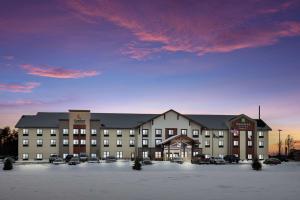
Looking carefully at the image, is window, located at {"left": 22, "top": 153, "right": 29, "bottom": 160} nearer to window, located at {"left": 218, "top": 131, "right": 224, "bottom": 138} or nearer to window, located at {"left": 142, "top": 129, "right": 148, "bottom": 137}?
window, located at {"left": 142, "top": 129, "right": 148, "bottom": 137}

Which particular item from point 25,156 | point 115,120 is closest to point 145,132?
point 115,120

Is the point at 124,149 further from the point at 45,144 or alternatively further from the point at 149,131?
the point at 45,144

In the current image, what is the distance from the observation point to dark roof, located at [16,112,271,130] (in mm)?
100375

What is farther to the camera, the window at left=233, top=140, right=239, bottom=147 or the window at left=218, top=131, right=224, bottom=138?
the window at left=218, top=131, right=224, bottom=138

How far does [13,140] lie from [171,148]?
6450 cm

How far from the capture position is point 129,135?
10125 cm

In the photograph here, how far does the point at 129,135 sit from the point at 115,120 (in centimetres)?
546

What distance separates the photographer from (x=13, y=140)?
136125 millimetres

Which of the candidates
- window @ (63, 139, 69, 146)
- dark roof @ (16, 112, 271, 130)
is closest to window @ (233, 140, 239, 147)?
dark roof @ (16, 112, 271, 130)

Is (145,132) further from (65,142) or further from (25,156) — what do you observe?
(25,156)

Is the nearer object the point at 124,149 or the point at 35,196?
the point at 35,196

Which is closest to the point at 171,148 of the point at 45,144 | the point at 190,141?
the point at 190,141

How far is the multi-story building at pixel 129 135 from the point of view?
9719cm

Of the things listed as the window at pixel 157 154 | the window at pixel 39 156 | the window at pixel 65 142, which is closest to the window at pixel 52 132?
the window at pixel 65 142
